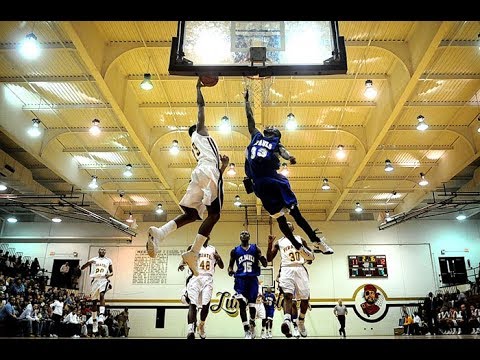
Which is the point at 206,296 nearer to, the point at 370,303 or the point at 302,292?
the point at 302,292

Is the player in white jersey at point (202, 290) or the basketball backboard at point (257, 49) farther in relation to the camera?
the player in white jersey at point (202, 290)

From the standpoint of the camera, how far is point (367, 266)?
25.6 metres

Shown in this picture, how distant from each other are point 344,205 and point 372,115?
10541 millimetres

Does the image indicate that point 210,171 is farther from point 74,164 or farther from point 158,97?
point 74,164

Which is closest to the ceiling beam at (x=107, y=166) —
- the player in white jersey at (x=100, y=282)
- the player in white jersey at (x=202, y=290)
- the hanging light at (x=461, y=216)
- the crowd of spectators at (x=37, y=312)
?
the crowd of spectators at (x=37, y=312)

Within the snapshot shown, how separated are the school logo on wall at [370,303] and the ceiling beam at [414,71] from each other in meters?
11.7

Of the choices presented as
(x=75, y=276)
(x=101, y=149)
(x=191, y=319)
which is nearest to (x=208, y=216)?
(x=191, y=319)

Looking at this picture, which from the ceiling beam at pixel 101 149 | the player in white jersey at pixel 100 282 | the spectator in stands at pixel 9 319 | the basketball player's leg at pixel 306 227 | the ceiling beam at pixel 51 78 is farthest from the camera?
the ceiling beam at pixel 101 149

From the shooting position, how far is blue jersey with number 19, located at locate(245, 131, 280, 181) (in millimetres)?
5996

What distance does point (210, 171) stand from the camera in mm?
5469

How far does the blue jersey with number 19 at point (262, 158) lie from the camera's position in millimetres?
5996

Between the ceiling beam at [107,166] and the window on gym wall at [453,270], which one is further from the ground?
the ceiling beam at [107,166]

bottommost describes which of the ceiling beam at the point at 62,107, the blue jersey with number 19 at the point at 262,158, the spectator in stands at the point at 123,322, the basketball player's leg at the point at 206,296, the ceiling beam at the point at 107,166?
the spectator in stands at the point at 123,322

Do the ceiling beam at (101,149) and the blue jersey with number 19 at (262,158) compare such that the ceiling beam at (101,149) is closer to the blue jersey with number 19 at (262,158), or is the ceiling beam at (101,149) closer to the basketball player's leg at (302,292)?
the basketball player's leg at (302,292)
